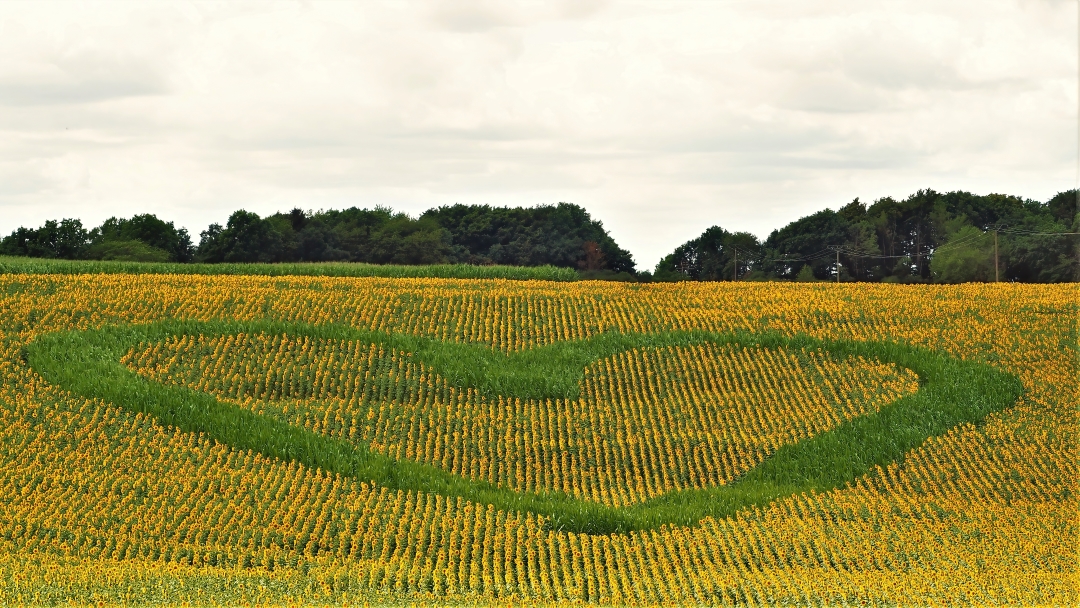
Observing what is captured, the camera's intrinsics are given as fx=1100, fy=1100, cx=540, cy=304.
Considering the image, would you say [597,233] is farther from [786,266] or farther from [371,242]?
[371,242]

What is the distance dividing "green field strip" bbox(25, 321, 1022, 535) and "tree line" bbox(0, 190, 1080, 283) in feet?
120

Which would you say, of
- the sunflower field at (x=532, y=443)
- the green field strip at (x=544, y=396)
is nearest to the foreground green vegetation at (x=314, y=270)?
the sunflower field at (x=532, y=443)

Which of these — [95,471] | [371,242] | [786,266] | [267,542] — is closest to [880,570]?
[267,542]

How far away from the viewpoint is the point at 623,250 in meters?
101

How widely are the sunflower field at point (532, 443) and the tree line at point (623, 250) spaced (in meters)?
33.3

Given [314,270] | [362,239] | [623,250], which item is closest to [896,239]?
[623,250]

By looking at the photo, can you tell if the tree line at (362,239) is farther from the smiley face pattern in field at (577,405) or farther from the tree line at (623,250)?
the smiley face pattern in field at (577,405)

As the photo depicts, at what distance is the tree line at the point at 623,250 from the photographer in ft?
248

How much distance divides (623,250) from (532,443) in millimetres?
72524

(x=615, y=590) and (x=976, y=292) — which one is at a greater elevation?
(x=976, y=292)

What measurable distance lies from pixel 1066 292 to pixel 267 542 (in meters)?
35.6

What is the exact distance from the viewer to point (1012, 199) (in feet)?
314

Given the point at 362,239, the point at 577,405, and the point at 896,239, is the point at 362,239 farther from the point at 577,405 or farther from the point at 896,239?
the point at 577,405

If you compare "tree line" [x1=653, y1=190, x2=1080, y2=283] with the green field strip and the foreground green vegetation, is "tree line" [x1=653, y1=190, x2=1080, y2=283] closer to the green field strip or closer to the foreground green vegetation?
the foreground green vegetation
